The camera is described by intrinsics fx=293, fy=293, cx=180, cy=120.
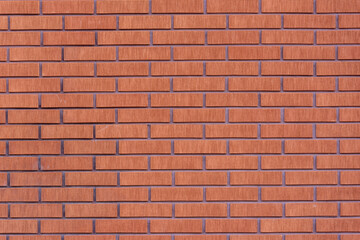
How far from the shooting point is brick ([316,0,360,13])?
1881 millimetres

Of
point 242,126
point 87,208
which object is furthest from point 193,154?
point 87,208

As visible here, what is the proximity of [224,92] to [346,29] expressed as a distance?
2.91ft

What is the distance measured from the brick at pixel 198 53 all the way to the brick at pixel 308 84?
0.47m

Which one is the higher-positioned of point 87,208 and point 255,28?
point 255,28

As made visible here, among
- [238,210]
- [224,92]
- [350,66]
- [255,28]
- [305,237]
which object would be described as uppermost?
[255,28]

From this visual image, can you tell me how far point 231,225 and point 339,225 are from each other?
70 cm

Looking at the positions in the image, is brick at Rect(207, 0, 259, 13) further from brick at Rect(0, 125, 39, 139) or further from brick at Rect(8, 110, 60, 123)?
brick at Rect(0, 125, 39, 139)

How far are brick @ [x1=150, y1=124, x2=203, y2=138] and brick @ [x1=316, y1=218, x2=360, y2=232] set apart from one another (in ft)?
3.19

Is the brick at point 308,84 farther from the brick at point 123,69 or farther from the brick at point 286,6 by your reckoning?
the brick at point 123,69

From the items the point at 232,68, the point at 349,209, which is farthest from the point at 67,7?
the point at 349,209

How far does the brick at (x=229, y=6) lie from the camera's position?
6.17 feet

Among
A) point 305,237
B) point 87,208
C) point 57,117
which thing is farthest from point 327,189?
point 57,117

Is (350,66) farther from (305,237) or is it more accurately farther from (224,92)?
(305,237)

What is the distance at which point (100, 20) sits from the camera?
6.19 ft
